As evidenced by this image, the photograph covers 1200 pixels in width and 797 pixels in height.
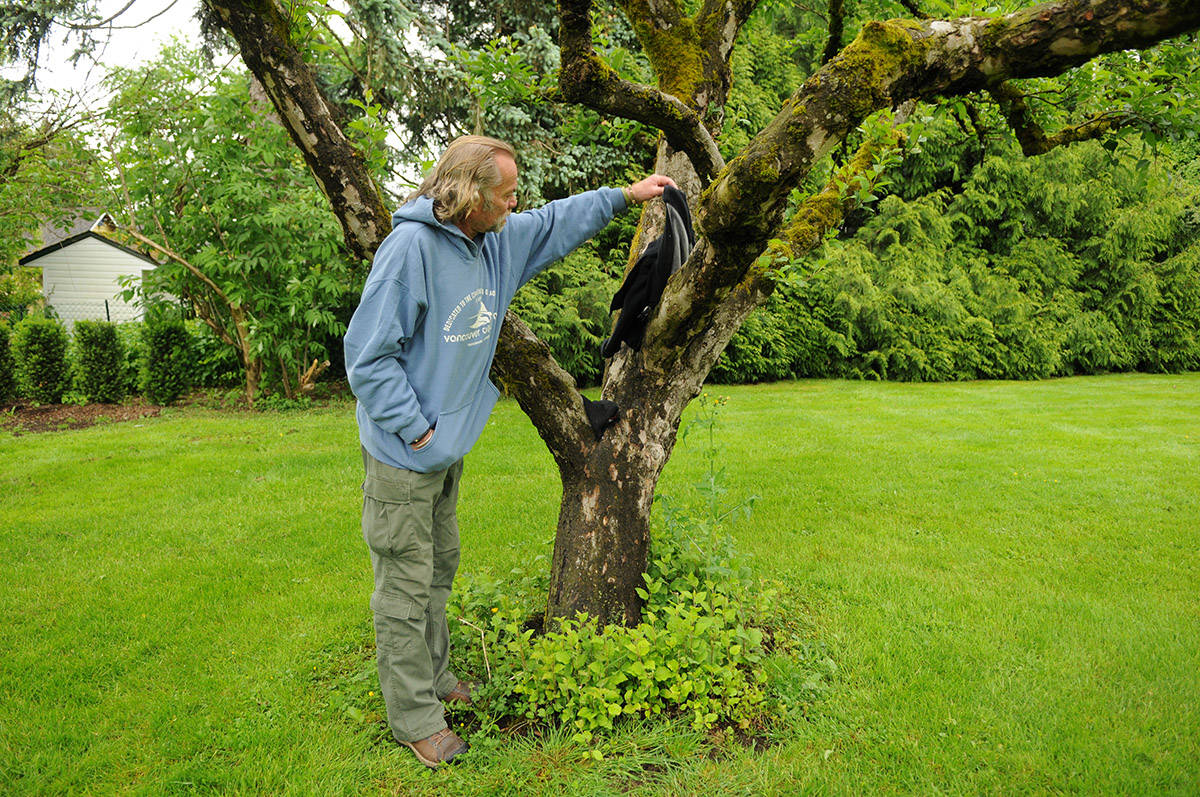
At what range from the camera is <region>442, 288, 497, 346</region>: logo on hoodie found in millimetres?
2482

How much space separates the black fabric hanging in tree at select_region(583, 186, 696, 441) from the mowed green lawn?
1.34 meters

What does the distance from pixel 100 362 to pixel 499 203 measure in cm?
976

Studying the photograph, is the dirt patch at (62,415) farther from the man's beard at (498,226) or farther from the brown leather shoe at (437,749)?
the man's beard at (498,226)

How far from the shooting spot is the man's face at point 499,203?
2467 millimetres

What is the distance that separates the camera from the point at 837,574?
14.2ft

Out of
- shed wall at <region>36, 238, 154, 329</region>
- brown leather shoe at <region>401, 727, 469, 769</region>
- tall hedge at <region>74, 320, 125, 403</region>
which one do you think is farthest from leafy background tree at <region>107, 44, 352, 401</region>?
shed wall at <region>36, 238, 154, 329</region>

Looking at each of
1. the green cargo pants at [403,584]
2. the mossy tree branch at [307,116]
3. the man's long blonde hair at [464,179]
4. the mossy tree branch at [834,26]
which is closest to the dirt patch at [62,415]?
the mossy tree branch at [307,116]

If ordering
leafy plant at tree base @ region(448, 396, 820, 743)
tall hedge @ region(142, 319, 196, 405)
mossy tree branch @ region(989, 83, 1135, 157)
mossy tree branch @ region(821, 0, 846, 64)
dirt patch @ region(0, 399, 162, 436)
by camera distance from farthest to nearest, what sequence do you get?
A: tall hedge @ region(142, 319, 196, 405)
dirt patch @ region(0, 399, 162, 436)
mossy tree branch @ region(821, 0, 846, 64)
mossy tree branch @ region(989, 83, 1135, 157)
leafy plant at tree base @ region(448, 396, 820, 743)

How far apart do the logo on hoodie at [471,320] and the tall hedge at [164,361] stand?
358 inches

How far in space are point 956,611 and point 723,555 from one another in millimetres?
1376

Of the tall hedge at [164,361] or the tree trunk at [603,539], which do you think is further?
the tall hedge at [164,361]

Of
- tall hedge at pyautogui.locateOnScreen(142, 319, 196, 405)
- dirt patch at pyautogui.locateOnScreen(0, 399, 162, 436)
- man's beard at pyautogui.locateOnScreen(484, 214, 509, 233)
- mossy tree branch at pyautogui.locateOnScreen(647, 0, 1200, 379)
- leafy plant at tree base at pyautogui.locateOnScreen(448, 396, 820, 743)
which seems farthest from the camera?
tall hedge at pyautogui.locateOnScreen(142, 319, 196, 405)

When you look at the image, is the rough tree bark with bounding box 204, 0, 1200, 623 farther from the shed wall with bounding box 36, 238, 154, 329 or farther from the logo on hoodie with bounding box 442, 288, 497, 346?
the shed wall with bounding box 36, 238, 154, 329

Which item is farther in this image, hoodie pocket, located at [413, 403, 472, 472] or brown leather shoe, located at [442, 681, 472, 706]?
brown leather shoe, located at [442, 681, 472, 706]
